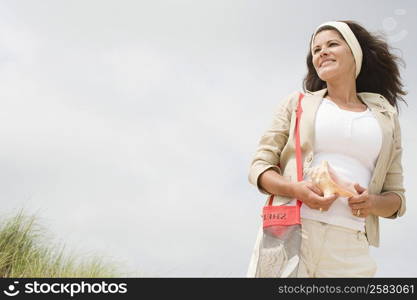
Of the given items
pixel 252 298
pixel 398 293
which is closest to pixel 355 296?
pixel 398 293

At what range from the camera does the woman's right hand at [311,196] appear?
3.21 metres

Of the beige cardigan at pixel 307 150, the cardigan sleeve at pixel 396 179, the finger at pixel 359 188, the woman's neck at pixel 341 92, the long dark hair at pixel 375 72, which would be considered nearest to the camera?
the finger at pixel 359 188

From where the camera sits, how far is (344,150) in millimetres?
3438

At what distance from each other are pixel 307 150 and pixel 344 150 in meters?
0.21

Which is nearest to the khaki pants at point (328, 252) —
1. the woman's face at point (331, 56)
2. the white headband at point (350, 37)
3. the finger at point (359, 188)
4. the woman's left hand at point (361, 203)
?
the woman's left hand at point (361, 203)

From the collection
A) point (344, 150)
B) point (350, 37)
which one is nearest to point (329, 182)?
point (344, 150)

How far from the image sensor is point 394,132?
374 centimetres

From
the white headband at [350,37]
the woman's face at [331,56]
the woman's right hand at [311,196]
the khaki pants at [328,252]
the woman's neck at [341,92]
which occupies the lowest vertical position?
the khaki pants at [328,252]

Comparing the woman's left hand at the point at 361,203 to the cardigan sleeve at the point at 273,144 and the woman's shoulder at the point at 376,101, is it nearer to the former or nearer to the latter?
the cardigan sleeve at the point at 273,144

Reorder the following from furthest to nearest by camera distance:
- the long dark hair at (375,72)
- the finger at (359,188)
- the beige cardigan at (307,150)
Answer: the long dark hair at (375,72) → the beige cardigan at (307,150) → the finger at (359,188)

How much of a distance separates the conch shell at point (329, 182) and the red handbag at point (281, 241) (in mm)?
140

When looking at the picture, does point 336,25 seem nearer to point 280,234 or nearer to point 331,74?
point 331,74

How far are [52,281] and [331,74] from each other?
2.25 m

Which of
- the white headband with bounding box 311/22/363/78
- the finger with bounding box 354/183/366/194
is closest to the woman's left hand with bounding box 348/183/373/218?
the finger with bounding box 354/183/366/194
